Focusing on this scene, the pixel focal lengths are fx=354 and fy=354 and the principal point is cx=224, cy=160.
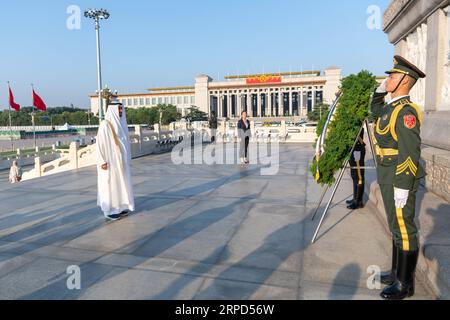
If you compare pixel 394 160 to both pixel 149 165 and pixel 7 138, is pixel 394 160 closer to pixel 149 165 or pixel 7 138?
pixel 149 165

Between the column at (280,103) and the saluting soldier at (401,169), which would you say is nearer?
the saluting soldier at (401,169)

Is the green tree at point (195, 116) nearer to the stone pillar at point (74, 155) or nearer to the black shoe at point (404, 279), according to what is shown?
the stone pillar at point (74, 155)

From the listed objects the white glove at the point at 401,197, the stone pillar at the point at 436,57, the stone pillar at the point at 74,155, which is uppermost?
the stone pillar at the point at 436,57

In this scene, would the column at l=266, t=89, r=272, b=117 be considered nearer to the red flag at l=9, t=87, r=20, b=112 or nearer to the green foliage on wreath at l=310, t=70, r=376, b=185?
the red flag at l=9, t=87, r=20, b=112

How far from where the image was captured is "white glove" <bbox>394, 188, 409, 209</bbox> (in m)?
2.76

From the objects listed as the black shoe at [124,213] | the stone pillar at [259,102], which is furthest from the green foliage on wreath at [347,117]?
the stone pillar at [259,102]

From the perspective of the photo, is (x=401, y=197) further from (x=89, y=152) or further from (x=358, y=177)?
(x=89, y=152)

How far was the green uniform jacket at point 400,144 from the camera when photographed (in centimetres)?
271

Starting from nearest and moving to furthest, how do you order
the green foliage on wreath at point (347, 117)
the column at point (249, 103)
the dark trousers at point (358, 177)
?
the green foliage on wreath at point (347, 117) → the dark trousers at point (358, 177) → the column at point (249, 103)

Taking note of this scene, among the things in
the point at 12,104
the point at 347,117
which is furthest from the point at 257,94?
the point at 347,117

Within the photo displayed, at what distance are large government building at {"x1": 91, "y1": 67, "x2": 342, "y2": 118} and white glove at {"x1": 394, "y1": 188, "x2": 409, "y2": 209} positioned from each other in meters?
101

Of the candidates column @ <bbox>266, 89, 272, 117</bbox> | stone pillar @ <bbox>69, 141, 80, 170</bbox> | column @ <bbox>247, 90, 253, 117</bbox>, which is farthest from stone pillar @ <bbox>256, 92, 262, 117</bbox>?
stone pillar @ <bbox>69, 141, 80, 170</bbox>

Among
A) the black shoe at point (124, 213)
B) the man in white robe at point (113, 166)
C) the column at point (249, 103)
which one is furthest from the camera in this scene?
the column at point (249, 103)
